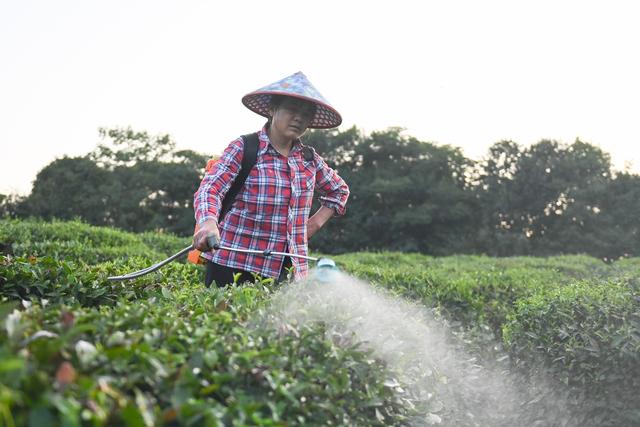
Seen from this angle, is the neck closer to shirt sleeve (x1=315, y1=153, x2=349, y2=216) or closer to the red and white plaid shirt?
the red and white plaid shirt

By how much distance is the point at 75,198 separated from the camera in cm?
3011

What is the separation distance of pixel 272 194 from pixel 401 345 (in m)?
1.15

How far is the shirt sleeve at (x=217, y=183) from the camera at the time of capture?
365 cm

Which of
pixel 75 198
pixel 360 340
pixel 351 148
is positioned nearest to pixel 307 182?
pixel 360 340

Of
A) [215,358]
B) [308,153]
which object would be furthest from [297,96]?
[215,358]

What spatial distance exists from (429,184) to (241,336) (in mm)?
30461

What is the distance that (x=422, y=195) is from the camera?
3262 cm

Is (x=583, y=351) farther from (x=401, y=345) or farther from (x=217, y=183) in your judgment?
(x=217, y=183)

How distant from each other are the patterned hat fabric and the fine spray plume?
1.05 m

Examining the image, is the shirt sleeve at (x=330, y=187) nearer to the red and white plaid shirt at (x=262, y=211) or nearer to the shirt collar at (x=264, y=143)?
the shirt collar at (x=264, y=143)

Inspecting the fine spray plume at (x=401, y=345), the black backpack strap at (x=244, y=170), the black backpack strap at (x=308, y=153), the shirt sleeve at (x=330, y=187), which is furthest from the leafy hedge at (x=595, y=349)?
the black backpack strap at (x=244, y=170)

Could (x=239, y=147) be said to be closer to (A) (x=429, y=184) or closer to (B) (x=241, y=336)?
(B) (x=241, y=336)

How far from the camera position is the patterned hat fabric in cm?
399

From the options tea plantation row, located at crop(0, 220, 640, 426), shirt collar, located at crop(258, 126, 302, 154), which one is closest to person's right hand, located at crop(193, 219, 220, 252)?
tea plantation row, located at crop(0, 220, 640, 426)
